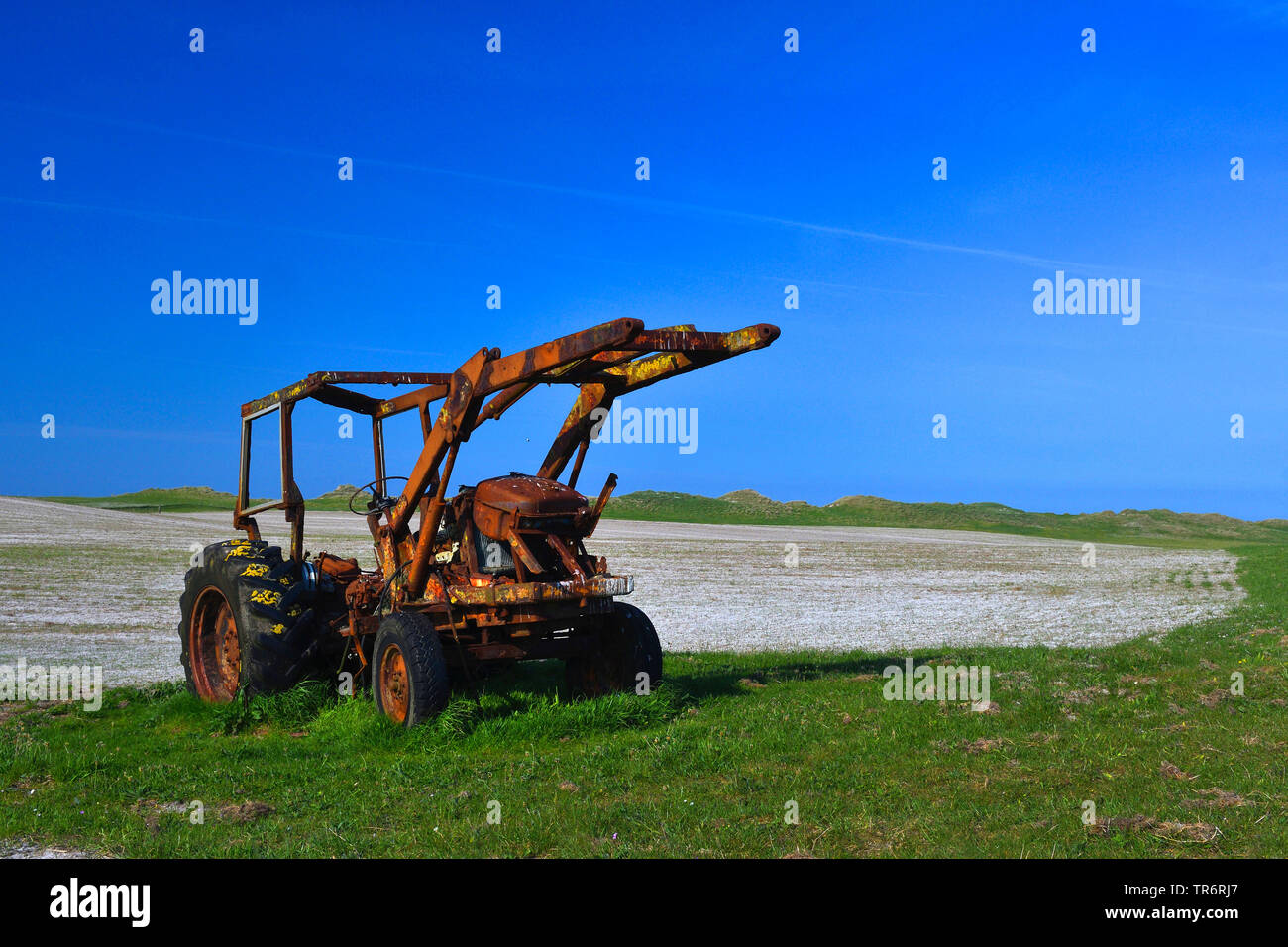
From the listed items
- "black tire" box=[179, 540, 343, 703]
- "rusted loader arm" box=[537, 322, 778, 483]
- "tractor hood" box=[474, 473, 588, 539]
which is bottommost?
"black tire" box=[179, 540, 343, 703]

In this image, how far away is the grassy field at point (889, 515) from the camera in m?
95.2

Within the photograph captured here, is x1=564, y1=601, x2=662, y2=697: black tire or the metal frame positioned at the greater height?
the metal frame

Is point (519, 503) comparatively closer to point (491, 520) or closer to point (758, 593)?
point (491, 520)

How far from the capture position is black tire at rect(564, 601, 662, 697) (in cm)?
1063

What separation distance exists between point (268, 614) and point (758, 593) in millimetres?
19320

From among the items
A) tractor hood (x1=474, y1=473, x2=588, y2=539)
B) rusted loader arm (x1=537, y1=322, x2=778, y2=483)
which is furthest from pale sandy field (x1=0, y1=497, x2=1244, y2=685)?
rusted loader arm (x1=537, y1=322, x2=778, y2=483)

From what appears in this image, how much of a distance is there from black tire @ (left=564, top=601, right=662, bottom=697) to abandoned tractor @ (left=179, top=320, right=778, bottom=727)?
0.02 metres

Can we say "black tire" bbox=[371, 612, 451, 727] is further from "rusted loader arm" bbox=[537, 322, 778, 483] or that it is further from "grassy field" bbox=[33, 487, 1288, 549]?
"grassy field" bbox=[33, 487, 1288, 549]

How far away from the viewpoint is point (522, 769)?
27.1 ft

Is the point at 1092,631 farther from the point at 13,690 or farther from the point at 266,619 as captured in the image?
the point at 13,690

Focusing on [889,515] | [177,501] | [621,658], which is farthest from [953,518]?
[621,658]

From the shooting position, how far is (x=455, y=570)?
10.3 meters
